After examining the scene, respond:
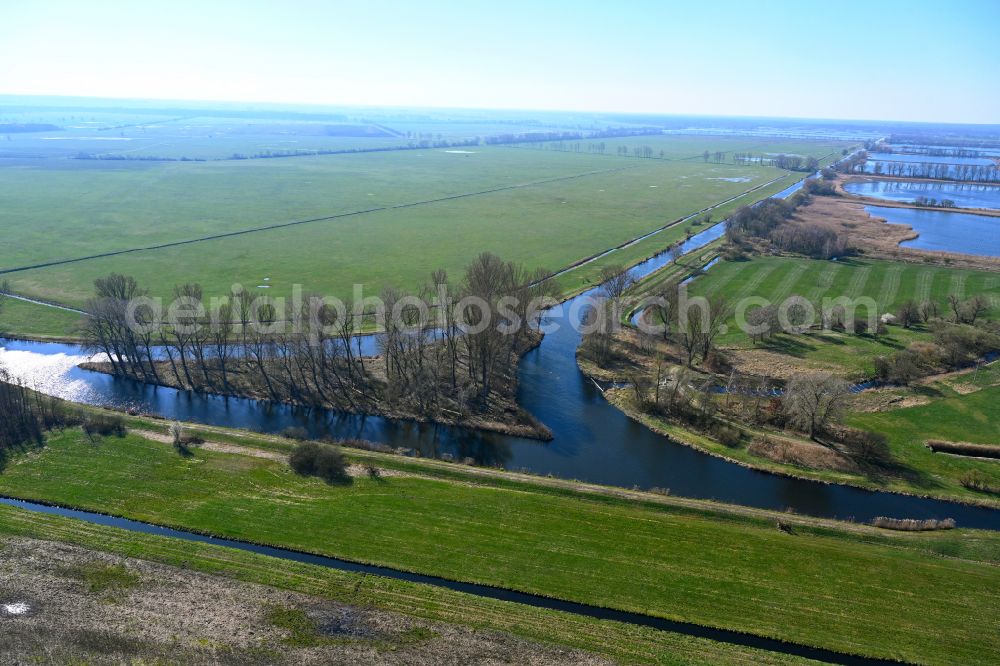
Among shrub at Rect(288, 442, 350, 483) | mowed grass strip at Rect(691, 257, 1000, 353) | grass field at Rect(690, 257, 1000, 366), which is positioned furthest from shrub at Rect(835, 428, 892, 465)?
shrub at Rect(288, 442, 350, 483)

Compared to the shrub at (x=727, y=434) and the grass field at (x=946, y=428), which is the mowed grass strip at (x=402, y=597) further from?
the grass field at (x=946, y=428)

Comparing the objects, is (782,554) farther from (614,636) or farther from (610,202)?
(610,202)

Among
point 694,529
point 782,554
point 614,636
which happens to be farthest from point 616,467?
point 614,636

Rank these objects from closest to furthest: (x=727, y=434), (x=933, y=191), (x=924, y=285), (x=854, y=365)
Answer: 1. (x=727, y=434)
2. (x=854, y=365)
3. (x=924, y=285)
4. (x=933, y=191)

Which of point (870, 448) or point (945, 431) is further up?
point (945, 431)

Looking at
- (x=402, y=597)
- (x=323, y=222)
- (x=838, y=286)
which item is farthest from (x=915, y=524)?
(x=323, y=222)

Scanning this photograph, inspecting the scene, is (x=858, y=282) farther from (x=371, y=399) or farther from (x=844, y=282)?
(x=371, y=399)

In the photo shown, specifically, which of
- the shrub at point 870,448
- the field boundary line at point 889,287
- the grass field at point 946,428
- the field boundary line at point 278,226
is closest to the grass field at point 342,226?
the field boundary line at point 278,226
